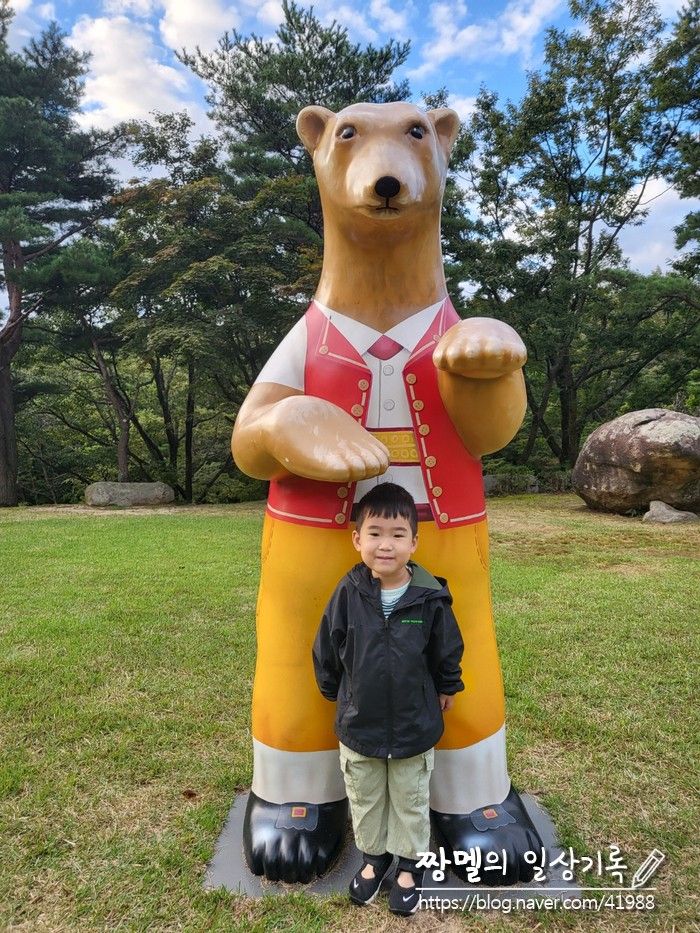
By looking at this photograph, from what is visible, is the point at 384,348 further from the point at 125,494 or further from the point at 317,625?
the point at 125,494

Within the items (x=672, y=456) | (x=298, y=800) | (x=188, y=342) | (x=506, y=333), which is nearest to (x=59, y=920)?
(x=298, y=800)

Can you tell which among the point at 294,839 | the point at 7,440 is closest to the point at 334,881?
the point at 294,839

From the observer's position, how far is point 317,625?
5.83ft

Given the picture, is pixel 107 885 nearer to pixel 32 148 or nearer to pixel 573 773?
pixel 573 773

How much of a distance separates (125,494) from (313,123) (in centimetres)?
1108

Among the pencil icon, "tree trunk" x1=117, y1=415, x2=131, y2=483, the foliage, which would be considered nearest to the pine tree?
"tree trunk" x1=117, y1=415, x2=131, y2=483

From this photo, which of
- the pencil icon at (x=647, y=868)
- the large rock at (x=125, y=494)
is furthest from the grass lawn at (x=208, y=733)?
the large rock at (x=125, y=494)

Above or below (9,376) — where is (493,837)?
below

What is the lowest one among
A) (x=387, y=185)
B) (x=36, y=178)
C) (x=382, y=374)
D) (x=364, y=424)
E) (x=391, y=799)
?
(x=391, y=799)

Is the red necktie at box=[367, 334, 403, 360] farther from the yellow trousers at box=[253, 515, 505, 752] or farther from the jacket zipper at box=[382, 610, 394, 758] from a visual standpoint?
the jacket zipper at box=[382, 610, 394, 758]

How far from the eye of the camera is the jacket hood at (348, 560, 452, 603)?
5.14 feet

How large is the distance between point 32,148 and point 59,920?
1316 centimetres

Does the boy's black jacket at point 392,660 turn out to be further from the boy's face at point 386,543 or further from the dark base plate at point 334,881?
the dark base plate at point 334,881

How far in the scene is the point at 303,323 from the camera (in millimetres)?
1887
